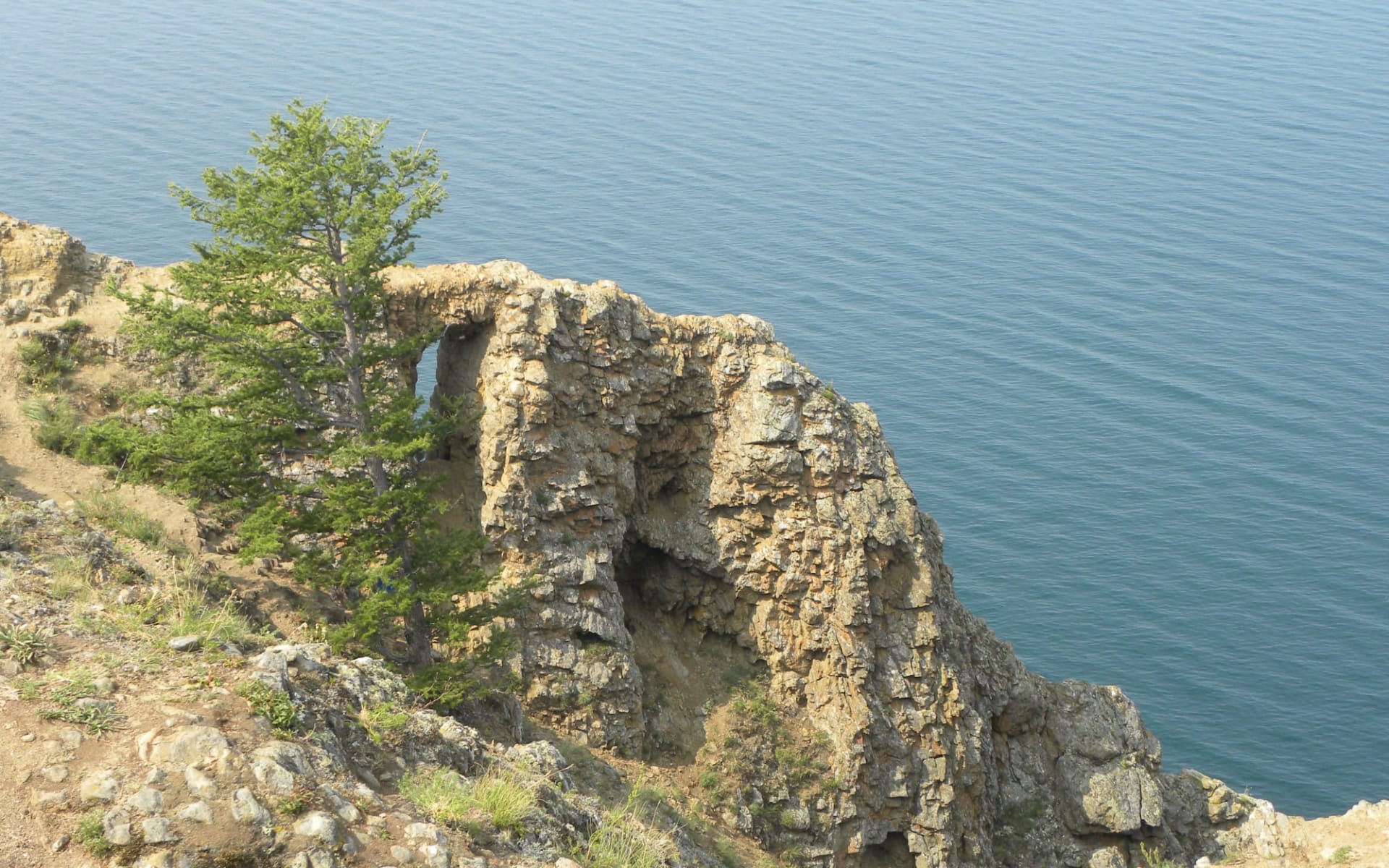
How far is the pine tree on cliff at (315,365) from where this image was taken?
25797 millimetres

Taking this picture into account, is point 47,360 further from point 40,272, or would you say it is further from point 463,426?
point 463,426

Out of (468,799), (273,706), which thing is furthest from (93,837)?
(468,799)

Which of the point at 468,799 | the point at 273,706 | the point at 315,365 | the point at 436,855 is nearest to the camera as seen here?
the point at 436,855

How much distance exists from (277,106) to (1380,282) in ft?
328

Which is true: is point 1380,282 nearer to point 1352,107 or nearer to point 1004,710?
point 1352,107

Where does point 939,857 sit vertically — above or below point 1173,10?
below

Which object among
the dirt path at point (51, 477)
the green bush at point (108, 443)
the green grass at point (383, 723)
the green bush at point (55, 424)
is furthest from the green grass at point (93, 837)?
the green bush at point (55, 424)

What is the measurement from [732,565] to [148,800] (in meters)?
24.4

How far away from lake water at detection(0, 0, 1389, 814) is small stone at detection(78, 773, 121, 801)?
48.9 m

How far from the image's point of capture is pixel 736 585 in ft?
120

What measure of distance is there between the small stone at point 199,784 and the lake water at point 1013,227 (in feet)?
158

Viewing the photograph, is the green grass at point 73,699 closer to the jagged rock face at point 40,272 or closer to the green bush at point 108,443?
the green bush at point 108,443

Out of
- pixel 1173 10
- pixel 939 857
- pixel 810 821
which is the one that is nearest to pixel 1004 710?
pixel 939 857

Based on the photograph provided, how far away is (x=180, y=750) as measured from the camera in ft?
44.7
